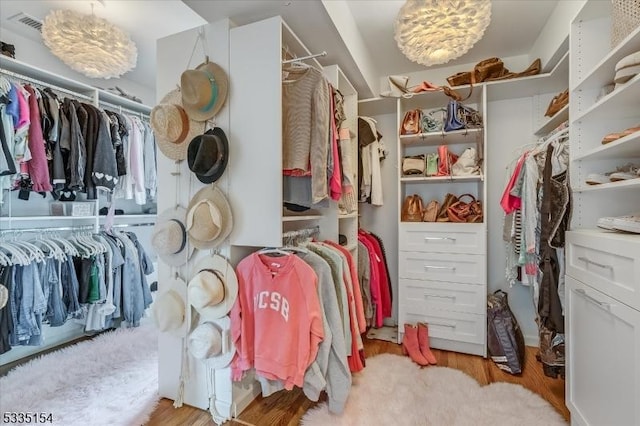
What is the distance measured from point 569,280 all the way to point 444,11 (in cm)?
148

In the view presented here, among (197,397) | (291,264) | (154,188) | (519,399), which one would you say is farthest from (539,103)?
(154,188)

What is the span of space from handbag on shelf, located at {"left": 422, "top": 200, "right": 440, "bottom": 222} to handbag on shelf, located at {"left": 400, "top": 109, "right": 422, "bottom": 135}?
0.62 meters

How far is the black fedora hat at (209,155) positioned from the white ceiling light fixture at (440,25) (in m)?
1.17

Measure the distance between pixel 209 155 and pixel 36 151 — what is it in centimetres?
142

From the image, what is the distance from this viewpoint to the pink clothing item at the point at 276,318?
144 cm

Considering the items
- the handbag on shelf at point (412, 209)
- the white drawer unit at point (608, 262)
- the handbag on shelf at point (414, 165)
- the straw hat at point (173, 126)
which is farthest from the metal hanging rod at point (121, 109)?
the white drawer unit at point (608, 262)

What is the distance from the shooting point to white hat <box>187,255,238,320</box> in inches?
59.1

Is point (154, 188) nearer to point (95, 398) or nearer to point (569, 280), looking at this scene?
point (95, 398)

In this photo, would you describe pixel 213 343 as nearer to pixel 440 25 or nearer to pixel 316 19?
pixel 316 19

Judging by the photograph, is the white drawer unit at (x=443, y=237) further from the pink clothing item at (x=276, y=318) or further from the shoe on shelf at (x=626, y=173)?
the pink clothing item at (x=276, y=318)

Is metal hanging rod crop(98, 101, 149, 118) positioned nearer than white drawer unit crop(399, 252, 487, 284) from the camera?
No

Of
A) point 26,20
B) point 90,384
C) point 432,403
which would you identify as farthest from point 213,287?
point 26,20

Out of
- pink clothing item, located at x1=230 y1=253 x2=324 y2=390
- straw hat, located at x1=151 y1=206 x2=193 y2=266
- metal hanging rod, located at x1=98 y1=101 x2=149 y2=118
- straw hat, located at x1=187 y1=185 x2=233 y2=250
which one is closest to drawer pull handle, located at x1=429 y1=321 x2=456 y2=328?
pink clothing item, located at x1=230 y1=253 x2=324 y2=390

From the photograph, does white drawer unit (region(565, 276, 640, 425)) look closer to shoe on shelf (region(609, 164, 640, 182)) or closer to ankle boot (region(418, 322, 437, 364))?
shoe on shelf (region(609, 164, 640, 182))
